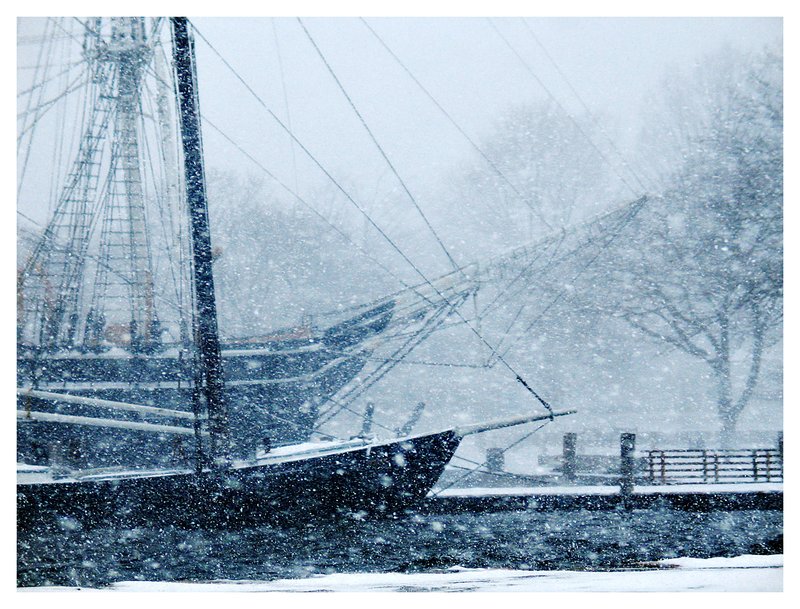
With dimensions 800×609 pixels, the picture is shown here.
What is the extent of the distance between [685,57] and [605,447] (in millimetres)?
6834

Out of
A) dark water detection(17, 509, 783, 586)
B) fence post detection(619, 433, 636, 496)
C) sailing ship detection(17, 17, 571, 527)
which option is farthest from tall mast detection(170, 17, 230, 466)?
fence post detection(619, 433, 636, 496)

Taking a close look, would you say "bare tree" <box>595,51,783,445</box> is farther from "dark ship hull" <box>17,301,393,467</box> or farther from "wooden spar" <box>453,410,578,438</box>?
"dark ship hull" <box>17,301,393,467</box>

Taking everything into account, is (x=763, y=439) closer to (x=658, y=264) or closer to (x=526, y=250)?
(x=658, y=264)

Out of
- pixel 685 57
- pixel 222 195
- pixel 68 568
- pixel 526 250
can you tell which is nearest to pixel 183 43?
pixel 68 568

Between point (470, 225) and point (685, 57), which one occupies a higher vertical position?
point (685, 57)

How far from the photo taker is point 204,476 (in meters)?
7.99

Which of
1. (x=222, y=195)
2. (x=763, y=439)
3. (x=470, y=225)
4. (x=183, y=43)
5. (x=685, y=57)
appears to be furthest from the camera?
(x=470, y=225)

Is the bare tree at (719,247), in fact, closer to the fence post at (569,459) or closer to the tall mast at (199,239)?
the fence post at (569,459)

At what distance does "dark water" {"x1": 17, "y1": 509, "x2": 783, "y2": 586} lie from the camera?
6.90 meters

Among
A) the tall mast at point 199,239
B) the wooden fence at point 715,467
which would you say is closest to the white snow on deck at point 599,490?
the wooden fence at point 715,467

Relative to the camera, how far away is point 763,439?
13.9 metres

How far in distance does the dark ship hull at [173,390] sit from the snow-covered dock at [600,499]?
2352 mm

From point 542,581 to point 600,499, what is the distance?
3540 millimetres

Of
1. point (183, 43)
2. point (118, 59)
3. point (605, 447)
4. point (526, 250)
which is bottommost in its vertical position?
point (605, 447)
